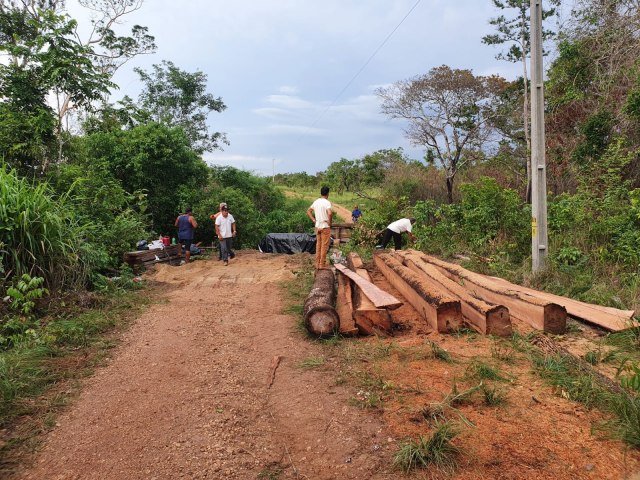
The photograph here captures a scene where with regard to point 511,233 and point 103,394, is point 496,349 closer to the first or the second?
point 103,394

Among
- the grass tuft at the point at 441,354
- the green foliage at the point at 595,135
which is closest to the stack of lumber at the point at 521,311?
the grass tuft at the point at 441,354

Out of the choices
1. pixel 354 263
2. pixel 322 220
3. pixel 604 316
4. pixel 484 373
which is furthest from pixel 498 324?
pixel 322 220

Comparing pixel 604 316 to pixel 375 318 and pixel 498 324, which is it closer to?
pixel 498 324

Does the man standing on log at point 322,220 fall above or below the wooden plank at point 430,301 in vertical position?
above

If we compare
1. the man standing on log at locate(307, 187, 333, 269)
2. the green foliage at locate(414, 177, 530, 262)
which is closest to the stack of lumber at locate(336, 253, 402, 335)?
the man standing on log at locate(307, 187, 333, 269)

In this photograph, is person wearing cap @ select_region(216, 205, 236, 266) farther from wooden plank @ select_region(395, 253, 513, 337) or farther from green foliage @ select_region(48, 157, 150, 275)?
wooden plank @ select_region(395, 253, 513, 337)

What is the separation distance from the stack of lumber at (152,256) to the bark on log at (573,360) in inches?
320

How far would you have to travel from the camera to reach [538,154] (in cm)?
677

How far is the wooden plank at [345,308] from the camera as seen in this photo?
4.80 m

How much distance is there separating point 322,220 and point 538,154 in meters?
3.75

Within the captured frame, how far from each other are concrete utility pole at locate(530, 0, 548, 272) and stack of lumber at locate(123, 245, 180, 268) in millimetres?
7930

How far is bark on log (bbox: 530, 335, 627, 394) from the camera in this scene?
128 inches

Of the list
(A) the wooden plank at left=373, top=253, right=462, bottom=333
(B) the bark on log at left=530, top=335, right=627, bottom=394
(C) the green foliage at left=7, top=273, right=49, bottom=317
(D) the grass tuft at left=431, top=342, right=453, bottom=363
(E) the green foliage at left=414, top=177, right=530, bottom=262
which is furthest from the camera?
(E) the green foliage at left=414, top=177, right=530, bottom=262

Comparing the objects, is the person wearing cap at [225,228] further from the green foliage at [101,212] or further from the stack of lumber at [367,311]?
the stack of lumber at [367,311]
